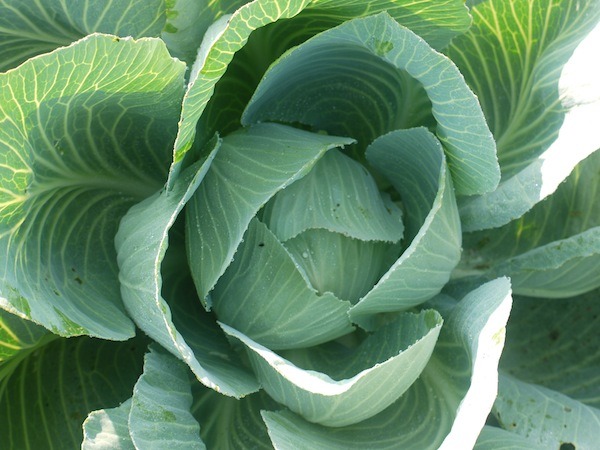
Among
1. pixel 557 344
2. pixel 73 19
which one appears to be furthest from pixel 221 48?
pixel 557 344

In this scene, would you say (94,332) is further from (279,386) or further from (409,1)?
(409,1)

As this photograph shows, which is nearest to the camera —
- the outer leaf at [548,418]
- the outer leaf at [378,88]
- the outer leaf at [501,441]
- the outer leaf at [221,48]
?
the outer leaf at [221,48]

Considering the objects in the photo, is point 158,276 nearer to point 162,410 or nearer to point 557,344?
point 162,410

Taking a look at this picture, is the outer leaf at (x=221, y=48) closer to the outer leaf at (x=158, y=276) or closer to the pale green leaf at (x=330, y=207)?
the outer leaf at (x=158, y=276)

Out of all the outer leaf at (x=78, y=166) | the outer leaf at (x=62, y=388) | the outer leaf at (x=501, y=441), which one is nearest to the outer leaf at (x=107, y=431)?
the outer leaf at (x=78, y=166)

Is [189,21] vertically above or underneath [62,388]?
above

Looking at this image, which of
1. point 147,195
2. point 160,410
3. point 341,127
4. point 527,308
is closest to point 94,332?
point 160,410

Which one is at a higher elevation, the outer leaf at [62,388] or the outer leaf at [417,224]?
the outer leaf at [417,224]

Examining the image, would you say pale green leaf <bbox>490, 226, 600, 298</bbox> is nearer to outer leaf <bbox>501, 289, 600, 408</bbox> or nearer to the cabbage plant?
the cabbage plant

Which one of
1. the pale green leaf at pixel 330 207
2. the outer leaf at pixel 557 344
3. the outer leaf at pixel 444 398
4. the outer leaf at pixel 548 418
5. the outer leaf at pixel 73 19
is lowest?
the outer leaf at pixel 557 344
